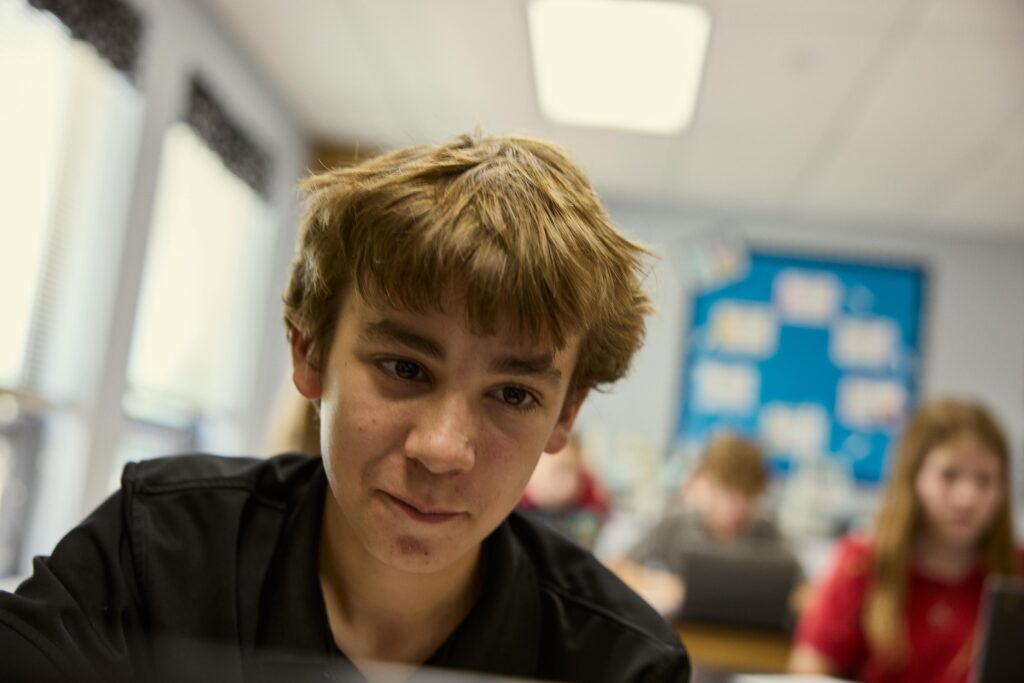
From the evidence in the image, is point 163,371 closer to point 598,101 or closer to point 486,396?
point 598,101

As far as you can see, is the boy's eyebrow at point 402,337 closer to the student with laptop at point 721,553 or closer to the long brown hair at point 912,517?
the long brown hair at point 912,517

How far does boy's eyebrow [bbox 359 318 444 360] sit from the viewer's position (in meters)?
0.86

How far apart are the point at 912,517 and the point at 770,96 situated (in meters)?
2.52

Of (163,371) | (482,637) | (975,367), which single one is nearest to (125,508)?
(482,637)

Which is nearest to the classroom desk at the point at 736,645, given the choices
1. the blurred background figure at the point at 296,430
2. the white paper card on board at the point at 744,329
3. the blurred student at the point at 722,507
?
the blurred student at the point at 722,507

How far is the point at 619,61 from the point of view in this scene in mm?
3809

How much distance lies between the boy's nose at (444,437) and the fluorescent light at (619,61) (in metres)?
2.84

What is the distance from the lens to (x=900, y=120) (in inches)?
166

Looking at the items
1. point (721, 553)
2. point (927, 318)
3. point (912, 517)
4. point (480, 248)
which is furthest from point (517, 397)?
point (927, 318)

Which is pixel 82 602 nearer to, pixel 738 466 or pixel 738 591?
pixel 738 591

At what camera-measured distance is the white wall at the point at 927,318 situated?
568 centimetres

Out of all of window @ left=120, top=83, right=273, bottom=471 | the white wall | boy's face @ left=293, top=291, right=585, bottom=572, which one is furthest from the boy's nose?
the white wall

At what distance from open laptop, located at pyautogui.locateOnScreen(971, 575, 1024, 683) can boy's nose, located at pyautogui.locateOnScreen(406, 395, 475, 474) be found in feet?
2.95

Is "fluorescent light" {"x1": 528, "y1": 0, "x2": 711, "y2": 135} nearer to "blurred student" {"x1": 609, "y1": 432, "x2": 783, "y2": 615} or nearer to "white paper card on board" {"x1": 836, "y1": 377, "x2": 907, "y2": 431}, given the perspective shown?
"blurred student" {"x1": 609, "y1": 432, "x2": 783, "y2": 615}
